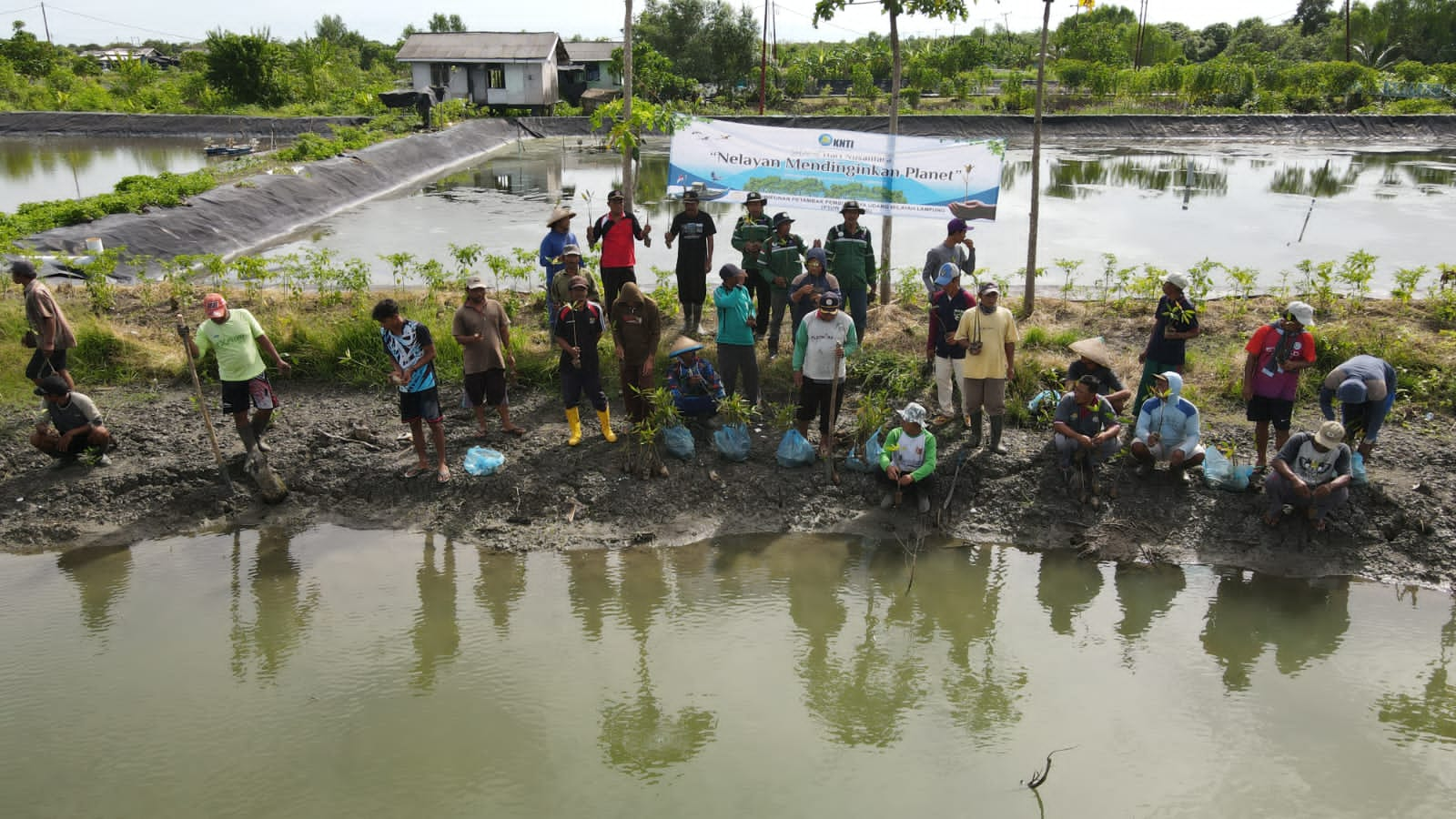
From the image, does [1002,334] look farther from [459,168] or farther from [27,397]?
[459,168]

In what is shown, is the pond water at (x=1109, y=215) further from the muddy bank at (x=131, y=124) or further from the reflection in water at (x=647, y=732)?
the muddy bank at (x=131, y=124)

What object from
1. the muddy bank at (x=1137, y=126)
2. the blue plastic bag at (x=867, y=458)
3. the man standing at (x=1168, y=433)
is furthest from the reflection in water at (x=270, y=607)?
the muddy bank at (x=1137, y=126)

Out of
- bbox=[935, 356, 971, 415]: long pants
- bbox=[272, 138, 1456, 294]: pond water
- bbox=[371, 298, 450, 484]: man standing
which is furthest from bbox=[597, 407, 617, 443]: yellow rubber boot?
bbox=[272, 138, 1456, 294]: pond water

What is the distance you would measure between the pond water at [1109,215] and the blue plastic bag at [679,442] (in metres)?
3.70

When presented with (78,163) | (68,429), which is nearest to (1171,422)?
(68,429)

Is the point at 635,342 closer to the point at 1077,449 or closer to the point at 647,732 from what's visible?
the point at 647,732

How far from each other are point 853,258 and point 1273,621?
4603 millimetres

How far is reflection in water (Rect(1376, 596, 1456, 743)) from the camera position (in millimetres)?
4996

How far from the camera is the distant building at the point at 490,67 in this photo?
43.2m

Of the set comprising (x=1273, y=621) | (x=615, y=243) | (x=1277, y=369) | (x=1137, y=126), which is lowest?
(x=1273, y=621)

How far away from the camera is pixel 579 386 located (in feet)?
26.0

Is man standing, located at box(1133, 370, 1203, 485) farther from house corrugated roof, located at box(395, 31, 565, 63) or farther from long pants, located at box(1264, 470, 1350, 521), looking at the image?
house corrugated roof, located at box(395, 31, 565, 63)

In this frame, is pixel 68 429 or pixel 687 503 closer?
pixel 687 503

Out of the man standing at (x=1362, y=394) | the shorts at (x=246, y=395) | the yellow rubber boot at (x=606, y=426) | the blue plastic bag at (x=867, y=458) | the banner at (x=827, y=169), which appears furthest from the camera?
the banner at (x=827, y=169)
